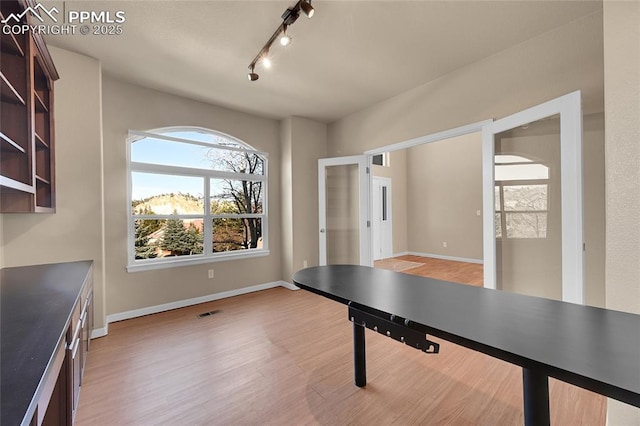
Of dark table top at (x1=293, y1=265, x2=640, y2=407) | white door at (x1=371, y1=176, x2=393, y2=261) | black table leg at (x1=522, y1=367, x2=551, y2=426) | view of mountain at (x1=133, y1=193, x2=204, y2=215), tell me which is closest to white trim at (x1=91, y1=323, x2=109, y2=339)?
view of mountain at (x1=133, y1=193, x2=204, y2=215)

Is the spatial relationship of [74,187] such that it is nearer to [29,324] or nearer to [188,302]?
[188,302]

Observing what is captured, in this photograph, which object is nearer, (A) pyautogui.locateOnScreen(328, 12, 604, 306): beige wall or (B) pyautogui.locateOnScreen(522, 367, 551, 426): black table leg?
(B) pyautogui.locateOnScreen(522, 367, 551, 426): black table leg

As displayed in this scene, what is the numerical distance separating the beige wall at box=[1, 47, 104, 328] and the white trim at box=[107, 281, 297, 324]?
427 mm

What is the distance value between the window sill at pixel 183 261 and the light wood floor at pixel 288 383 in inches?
27.6

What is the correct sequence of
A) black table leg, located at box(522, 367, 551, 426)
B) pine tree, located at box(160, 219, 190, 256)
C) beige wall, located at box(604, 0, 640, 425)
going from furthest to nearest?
pine tree, located at box(160, 219, 190, 256)
beige wall, located at box(604, 0, 640, 425)
black table leg, located at box(522, 367, 551, 426)

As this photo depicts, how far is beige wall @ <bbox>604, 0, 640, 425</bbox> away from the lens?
1357mm

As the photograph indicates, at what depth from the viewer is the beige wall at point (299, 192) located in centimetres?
439

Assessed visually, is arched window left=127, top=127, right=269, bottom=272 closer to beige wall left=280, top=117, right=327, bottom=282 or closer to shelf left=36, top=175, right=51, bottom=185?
beige wall left=280, top=117, right=327, bottom=282

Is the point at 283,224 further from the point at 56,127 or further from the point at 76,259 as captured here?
the point at 56,127

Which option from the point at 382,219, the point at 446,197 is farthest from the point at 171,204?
the point at 446,197

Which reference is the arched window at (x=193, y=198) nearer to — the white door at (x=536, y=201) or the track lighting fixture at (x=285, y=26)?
the track lighting fixture at (x=285, y=26)

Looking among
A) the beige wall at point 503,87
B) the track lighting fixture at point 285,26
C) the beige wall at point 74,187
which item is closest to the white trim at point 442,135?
the beige wall at point 503,87

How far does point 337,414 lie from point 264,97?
362 cm

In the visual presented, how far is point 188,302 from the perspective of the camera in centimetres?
363
